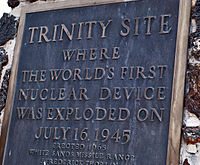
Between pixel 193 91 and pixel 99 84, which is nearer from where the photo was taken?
pixel 193 91

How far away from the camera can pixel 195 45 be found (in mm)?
3215

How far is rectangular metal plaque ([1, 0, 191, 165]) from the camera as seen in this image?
3.22 metres

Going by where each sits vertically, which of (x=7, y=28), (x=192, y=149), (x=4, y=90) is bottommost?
(x=192, y=149)

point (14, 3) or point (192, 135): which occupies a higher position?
point (14, 3)

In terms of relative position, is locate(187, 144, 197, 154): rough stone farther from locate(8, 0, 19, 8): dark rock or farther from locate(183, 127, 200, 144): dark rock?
locate(8, 0, 19, 8): dark rock

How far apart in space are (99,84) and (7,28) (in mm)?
1295

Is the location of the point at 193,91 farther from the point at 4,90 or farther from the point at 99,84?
the point at 4,90

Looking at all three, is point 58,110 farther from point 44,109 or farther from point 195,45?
point 195,45

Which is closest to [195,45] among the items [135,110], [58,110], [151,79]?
[151,79]

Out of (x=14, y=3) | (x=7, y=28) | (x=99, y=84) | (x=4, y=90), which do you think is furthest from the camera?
(x=14, y=3)

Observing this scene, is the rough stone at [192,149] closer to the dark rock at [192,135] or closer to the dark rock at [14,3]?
the dark rock at [192,135]

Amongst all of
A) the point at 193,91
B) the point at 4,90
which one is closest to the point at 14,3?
the point at 4,90

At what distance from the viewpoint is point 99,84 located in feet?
11.6

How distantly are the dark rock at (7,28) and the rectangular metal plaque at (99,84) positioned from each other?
151 millimetres
